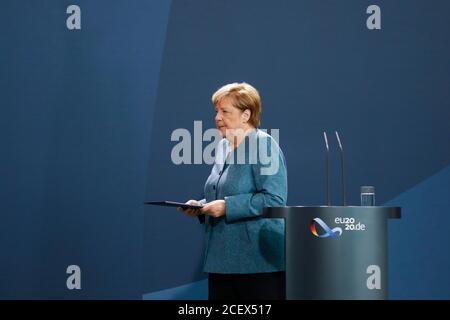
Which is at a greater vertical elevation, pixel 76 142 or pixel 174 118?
pixel 174 118

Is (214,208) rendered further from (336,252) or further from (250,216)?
(336,252)

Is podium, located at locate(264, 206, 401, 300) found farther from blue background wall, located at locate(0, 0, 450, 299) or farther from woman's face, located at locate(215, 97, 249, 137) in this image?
blue background wall, located at locate(0, 0, 450, 299)

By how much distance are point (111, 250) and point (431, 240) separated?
6.12ft

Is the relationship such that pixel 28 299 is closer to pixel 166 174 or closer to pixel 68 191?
pixel 68 191

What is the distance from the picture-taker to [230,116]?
2.88 m

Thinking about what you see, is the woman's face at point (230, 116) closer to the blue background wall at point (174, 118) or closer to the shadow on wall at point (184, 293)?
the blue background wall at point (174, 118)

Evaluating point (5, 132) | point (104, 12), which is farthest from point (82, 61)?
point (5, 132)

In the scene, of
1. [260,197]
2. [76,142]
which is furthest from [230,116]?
[76,142]

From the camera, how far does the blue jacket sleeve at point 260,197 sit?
2748 millimetres

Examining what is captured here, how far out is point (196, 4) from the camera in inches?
155

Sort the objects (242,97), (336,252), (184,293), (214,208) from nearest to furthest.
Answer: (336,252) < (214,208) < (242,97) < (184,293)

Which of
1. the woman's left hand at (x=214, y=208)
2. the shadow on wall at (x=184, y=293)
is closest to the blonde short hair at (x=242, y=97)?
the woman's left hand at (x=214, y=208)

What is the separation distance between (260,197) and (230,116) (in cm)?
39

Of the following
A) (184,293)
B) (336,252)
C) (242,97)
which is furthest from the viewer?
(184,293)
